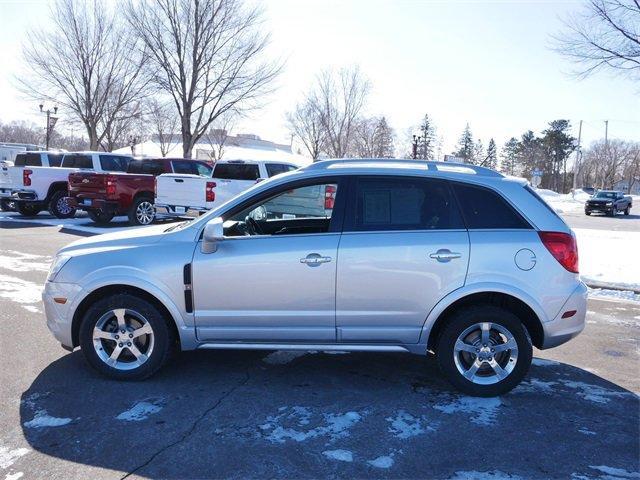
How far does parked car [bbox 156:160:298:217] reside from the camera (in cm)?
1320

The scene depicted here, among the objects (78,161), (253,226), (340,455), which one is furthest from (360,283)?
(78,161)

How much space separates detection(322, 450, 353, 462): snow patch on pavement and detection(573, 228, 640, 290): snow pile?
7.16 m

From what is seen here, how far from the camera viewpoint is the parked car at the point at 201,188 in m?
13.2

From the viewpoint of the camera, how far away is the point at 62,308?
14.0 feet

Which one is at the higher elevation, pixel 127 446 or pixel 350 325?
pixel 350 325

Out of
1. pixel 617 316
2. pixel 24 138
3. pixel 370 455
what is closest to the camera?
pixel 370 455

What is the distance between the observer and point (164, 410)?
3799 mm

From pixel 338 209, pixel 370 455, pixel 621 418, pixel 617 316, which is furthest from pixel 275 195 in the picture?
pixel 617 316

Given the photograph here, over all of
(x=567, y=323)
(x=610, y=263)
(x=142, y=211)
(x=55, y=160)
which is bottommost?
(x=610, y=263)

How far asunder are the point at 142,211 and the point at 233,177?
320cm

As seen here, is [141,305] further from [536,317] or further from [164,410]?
[536,317]

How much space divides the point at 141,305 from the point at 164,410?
858 millimetres

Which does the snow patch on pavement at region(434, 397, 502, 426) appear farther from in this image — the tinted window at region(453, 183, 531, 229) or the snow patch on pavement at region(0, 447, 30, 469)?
the snow patch on pavement at region(0, 447, 30, 469)

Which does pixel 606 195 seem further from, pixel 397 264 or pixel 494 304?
pixel 397 264
